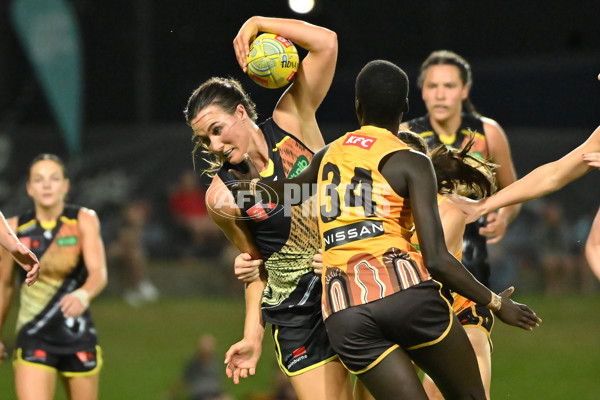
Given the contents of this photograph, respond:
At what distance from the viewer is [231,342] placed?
38.4 ft

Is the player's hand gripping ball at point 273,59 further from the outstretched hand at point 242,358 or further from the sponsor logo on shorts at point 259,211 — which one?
the outstretched hand at point 242,358

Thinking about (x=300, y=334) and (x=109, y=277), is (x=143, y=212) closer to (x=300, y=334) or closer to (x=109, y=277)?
(x=109, y=277)

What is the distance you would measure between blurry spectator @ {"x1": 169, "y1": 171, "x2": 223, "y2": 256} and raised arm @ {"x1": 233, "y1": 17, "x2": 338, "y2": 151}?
884 centimetres

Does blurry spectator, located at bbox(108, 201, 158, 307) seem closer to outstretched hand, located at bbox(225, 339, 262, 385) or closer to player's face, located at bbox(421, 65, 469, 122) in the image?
player's face, located at bbox(421, 65, 469, 122)

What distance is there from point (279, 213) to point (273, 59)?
754 millimetres

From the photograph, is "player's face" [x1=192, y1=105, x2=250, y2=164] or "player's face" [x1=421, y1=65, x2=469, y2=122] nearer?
"player's face" [x1=192, y1=105, x2=250, y2=164]


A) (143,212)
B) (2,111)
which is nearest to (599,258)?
(143,212)

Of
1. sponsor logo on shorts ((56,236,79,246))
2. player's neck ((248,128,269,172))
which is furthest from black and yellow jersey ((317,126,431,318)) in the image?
sponsor logo on shorts ((56,236,79,246))

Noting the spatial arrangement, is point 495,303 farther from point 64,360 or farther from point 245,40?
point 64,360

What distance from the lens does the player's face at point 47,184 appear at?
583 centimetres

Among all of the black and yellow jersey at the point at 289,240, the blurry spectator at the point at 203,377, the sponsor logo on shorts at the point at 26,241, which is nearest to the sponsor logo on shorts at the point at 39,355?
the sponsor logo on shorts at the point at 26,241

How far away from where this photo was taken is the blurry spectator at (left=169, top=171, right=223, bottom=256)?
13.2 meters

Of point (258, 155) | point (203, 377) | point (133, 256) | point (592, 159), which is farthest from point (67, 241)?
point (133, 256)

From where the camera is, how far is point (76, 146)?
1327 cm
